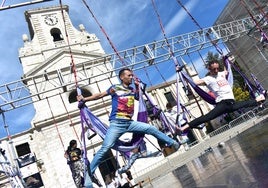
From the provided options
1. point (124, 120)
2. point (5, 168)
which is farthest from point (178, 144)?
point (5, 168)

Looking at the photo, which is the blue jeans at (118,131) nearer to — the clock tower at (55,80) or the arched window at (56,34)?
the clock tower at (55,80)

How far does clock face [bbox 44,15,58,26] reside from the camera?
26297 mm

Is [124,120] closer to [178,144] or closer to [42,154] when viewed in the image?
[178,144]

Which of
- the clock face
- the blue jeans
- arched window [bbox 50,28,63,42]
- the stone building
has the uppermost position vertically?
the clock face

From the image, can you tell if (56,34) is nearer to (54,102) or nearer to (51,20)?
(51,20)

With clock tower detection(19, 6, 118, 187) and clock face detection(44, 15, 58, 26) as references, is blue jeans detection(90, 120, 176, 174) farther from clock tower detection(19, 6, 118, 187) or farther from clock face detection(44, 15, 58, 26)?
clock face detection(44, 15, 58, 26)

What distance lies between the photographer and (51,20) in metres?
26.5

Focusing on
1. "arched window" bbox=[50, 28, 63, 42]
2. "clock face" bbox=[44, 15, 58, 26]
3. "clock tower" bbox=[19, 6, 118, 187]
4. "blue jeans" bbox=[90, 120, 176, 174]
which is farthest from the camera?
"arched window" bbox=[50, 28, 63, 42]

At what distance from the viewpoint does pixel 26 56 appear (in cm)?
2445

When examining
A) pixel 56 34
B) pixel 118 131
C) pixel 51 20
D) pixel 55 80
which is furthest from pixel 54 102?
pixel 118 131

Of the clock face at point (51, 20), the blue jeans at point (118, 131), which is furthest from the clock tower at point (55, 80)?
the blue jeans at point (118, 131)

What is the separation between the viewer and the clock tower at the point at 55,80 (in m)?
20.7

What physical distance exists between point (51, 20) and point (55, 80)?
759cm

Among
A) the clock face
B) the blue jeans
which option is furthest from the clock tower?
the blue jeans
